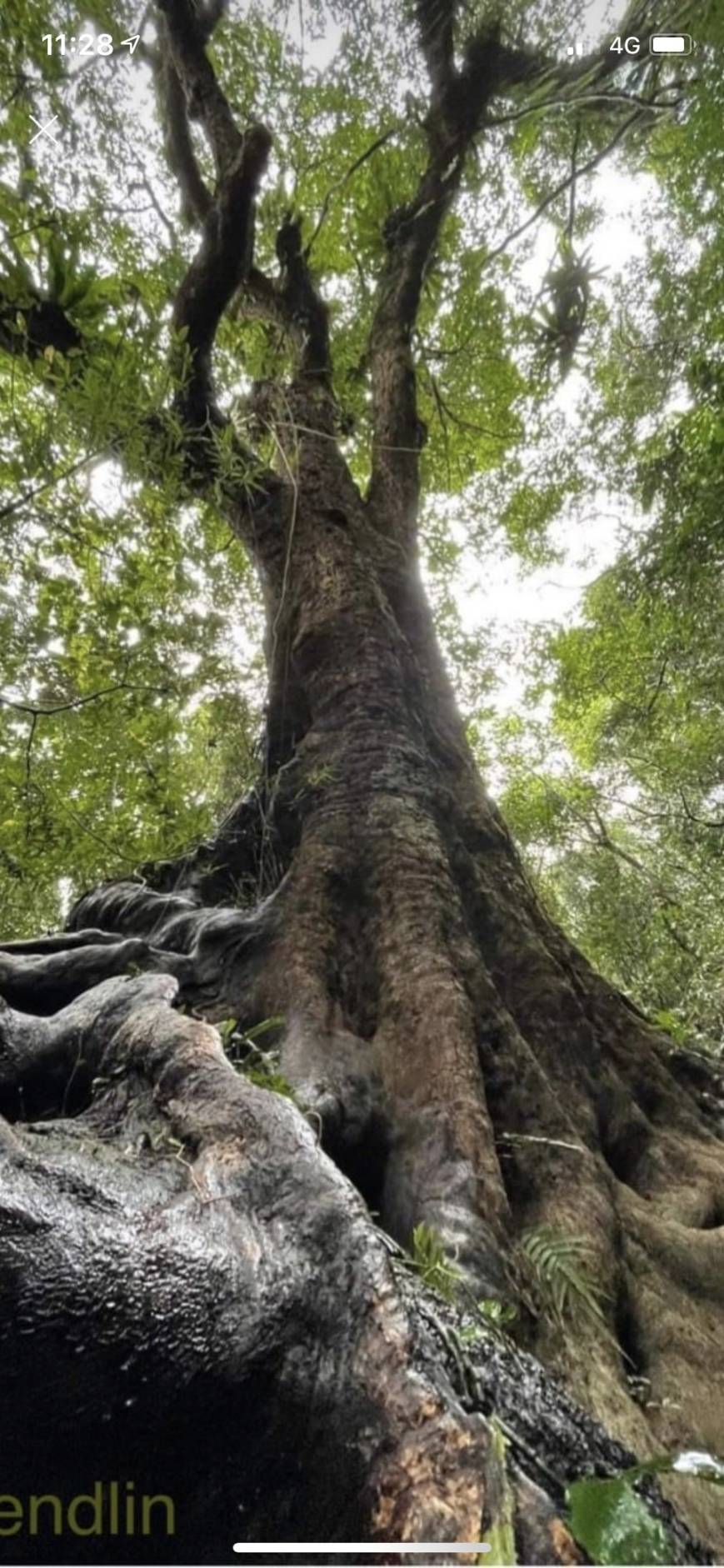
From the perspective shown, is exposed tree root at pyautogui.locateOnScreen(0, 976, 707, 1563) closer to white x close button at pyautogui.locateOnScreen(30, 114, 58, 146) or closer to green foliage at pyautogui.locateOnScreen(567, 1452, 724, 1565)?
green foliage at pyautogui.locateOnScreen(567, 1452, 724, 1565)

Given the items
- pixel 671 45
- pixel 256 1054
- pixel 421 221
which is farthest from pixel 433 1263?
pixel 421 221

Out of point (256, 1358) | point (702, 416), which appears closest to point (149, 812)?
point (256, 1358)

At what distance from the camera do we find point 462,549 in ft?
26.0

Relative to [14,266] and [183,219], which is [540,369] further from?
[14,266]

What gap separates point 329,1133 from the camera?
1.94m

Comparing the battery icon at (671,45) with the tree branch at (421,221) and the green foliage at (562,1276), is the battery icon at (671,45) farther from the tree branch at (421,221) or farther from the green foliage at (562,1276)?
the green foliage at (562,1276)

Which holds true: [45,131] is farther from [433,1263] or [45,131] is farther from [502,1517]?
[502,1517]

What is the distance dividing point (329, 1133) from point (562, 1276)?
0.60 meters

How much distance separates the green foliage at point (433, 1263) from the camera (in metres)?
1.46

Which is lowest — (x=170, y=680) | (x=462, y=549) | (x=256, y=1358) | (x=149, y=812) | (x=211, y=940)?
(x=256, y=1358)

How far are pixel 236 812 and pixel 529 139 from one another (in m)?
4.68

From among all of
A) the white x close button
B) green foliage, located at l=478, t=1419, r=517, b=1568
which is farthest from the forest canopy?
green foliage, located at l=478, t=1419, r=517, b=1568

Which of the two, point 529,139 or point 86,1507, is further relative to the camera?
point 529,139

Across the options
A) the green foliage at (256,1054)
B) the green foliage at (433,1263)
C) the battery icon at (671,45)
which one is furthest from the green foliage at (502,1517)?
the battery icon at (671,45)
